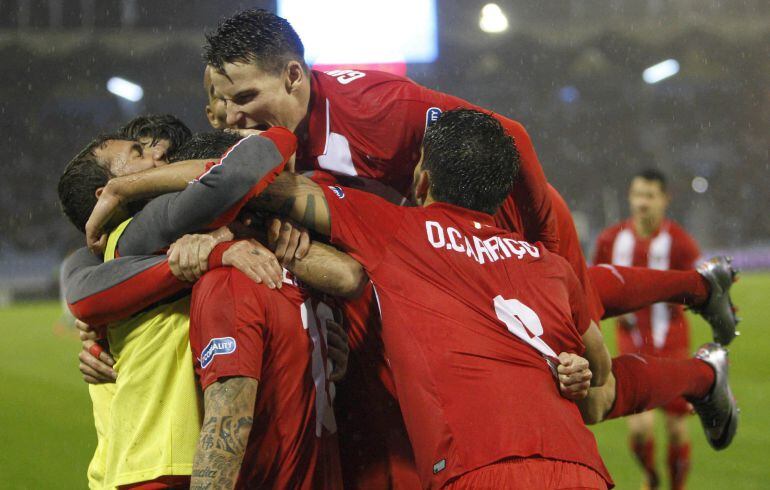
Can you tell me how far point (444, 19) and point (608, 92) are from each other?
4.86m

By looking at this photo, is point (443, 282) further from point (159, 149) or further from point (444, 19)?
point (444, 19)

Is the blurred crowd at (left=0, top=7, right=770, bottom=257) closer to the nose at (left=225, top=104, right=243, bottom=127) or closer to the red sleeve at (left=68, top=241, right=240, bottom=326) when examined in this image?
the nose at (left=225, top=104, right=243, bottom=127)

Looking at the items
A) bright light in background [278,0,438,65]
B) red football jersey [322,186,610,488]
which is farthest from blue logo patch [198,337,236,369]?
bright light in background [278,0,438,65]

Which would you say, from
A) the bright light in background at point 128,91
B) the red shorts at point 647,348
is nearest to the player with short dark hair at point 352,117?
the red shorts at point 647,348

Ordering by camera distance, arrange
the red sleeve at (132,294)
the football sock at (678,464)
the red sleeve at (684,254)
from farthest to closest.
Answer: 1. the red sleeve at (684,254)
2. the football sock at (678,464)
3. the red sleeve at (132,294)

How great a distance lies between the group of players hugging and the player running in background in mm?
2999

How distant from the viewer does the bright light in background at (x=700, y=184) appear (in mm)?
22797

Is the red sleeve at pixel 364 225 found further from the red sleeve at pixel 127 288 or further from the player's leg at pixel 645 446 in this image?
the player's leg at pixel 645 446

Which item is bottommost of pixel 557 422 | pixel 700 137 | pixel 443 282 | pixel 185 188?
pixel 700 137

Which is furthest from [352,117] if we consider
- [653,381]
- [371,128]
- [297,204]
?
[653,381]

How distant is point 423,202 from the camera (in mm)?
2480

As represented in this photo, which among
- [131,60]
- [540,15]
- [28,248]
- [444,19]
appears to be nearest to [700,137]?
[540,15]

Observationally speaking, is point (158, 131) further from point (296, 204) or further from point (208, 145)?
point (296, 204)

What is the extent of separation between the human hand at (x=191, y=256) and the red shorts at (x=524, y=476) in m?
0.79
